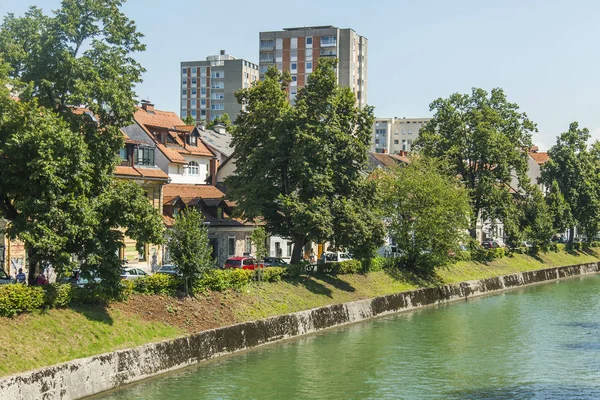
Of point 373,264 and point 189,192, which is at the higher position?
point 189,192

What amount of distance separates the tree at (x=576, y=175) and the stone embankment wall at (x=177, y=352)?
47.9m

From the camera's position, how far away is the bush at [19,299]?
30767mm

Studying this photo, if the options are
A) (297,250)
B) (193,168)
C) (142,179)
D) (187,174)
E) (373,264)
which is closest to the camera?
(297,250)

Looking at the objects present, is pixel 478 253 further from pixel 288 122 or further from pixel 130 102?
pixel 130 102

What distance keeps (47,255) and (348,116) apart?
26.7 m

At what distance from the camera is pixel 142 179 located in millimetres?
63000

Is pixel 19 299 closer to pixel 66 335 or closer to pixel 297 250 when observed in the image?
pixel 66 335

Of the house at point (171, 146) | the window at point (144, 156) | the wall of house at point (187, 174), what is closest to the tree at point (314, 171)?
the window at point (144, 156)

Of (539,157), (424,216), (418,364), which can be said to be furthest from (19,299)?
(539,157)

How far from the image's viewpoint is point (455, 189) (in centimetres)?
6831

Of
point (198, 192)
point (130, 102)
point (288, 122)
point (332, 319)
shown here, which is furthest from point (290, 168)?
point (198, 192)

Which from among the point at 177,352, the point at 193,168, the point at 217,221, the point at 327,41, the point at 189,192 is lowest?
the point at 177,352

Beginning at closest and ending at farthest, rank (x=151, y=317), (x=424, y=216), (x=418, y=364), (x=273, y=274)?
(x=151, y=317)
(x=418, y=364)
(x=273, y=274)
(x=424, y=216)

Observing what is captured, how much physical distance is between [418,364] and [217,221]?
125ft
